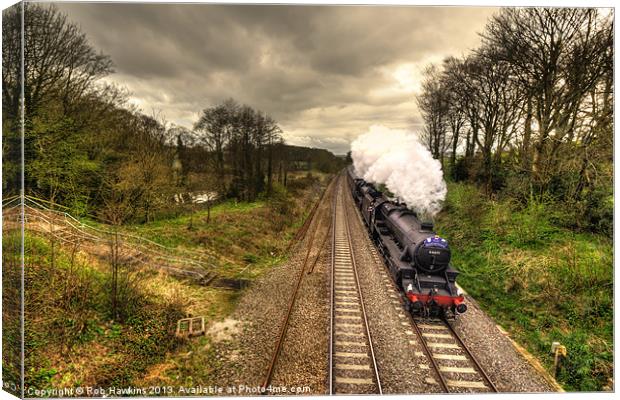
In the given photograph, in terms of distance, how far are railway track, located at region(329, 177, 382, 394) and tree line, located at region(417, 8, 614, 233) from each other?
23.0 feet

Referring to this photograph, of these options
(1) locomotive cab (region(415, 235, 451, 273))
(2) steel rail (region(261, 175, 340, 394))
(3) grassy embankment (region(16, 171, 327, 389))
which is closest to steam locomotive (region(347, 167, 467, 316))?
(1) locomotive cab (region(415, 235, 451, 273))

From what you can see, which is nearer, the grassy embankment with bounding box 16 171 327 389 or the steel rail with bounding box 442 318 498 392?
the grassy embankment with bounding box 16 171 327 389

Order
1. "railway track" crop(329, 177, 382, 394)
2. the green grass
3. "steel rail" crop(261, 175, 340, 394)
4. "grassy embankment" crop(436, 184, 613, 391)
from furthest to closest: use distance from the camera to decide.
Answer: "grassy embankment" crop(436, 184, 613, 391)
"steel rail" crop(261, 175, 340, 394)
"railway track" crop(329, 177, 382, 394)
the green grass

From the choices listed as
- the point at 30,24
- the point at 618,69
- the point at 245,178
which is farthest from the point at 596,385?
the point at 245,178

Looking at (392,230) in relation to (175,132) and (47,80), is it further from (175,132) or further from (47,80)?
(175,132)

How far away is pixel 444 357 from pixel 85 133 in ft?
42.9

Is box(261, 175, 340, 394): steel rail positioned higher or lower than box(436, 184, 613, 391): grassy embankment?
lower

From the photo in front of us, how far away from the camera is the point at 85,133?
10023 mm

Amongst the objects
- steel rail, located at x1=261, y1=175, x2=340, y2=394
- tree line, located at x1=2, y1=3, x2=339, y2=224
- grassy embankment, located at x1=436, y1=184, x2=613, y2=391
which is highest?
tree line, located at x1=2, y1=3, x2=339, y2=224

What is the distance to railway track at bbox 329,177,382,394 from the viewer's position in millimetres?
5559

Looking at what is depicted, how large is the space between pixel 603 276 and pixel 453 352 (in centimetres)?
480

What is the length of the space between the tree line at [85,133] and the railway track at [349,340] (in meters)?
6.77

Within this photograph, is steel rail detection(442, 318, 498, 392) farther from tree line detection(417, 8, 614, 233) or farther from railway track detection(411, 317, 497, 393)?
tree line detection(417, 8, 614, 233)

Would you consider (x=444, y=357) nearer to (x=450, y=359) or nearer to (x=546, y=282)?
(x=450, y=359)
